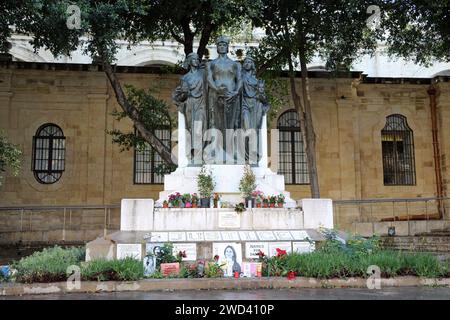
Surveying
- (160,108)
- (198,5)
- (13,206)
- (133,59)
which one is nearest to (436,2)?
(198,5)

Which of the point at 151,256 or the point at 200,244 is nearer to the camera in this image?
the point at 151,256

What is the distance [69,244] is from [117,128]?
23.6 feet

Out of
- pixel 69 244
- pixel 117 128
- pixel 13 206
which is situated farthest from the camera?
pixel 117 128

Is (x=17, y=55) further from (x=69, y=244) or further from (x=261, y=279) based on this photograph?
(x=261, y=279)

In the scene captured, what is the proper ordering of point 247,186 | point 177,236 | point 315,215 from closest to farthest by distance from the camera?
point 177,236, point 315,215, point 247,186

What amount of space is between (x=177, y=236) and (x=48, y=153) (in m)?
15.7

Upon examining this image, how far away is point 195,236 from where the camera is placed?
9867 mm

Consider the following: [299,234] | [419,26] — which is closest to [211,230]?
[299,234]

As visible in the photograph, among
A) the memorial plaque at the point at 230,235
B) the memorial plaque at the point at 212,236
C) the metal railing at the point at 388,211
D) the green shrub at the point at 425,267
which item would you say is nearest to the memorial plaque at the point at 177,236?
the memorial plaque at the point at 212,236

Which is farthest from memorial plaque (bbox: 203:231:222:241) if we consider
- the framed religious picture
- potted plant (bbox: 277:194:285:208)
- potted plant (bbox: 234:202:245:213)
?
potted plant (bbox: 277:194:285:208)

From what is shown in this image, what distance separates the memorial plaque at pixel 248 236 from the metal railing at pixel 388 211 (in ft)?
46.1

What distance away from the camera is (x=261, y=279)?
27.3 feet

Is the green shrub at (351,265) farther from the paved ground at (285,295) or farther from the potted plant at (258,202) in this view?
the potted plant at (258,202)

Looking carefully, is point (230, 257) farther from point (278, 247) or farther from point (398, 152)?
point (398, 152)
